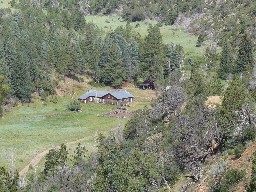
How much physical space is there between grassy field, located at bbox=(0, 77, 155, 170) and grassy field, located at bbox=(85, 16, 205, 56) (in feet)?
104

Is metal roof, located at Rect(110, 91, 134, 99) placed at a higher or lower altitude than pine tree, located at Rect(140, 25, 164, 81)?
lower

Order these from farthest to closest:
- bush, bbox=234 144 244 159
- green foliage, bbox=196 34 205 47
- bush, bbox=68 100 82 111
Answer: green foliage, bbox=196 34 205 47 → bush, bbox=68 100 82 111 → bush, bbox=234 144 244 159

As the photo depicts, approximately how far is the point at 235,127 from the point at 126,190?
12.8 m

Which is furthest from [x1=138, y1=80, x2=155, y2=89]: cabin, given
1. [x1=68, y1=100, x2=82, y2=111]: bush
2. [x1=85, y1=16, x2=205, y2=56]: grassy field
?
[x1=68, y1=100, x2=82, y2=111]: bush

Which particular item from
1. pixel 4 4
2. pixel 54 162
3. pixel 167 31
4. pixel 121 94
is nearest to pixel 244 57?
pixel 121 94

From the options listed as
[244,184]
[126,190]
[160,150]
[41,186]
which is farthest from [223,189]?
[41,186]

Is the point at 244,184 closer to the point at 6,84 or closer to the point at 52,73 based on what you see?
the point at 6,84

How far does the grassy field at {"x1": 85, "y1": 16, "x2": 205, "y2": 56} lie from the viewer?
143425 millimetres

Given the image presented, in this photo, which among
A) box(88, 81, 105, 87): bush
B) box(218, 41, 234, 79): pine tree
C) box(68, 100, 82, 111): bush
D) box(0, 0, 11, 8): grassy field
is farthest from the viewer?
box(0, 0, 11, 8): grassy field

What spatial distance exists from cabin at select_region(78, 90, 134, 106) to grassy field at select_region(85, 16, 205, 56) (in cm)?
3258

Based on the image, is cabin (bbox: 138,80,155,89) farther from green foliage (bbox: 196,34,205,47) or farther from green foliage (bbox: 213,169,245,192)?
green foliage (bbox: 213,169,245,192)

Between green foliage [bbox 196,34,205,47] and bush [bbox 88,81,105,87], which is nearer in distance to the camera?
bush [bbox 88,81,105,87]

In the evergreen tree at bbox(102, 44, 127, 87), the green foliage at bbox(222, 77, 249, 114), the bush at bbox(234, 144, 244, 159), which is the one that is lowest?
the evergreen tree at bbox(102, 44, 127, 87)

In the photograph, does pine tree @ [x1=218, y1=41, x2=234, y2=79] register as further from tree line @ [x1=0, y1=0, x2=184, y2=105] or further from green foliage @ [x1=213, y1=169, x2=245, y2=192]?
green foliage @ [x1=213, y1=169, x2=245, y2=192]
